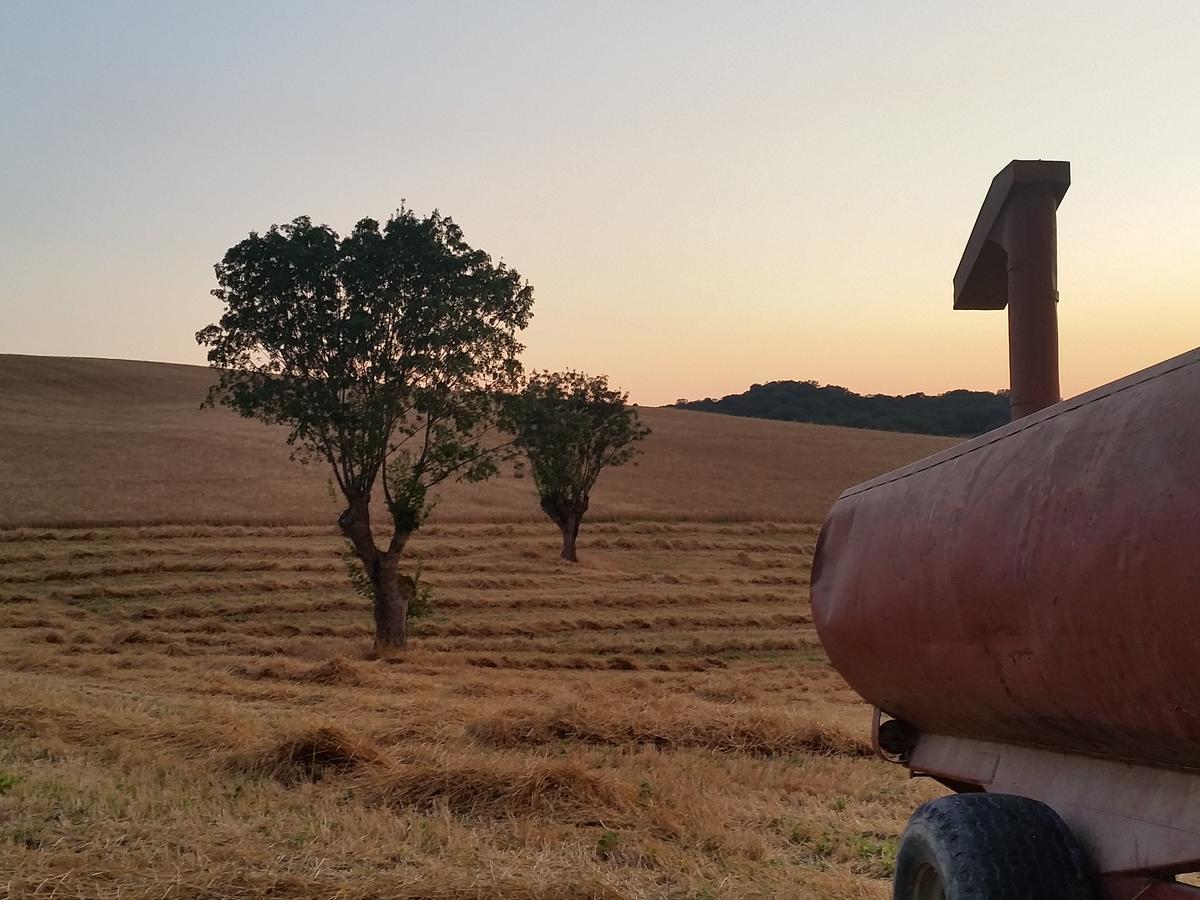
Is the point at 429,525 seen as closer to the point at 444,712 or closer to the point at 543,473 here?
the point at 543,473

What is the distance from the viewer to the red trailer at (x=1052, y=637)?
110 inches

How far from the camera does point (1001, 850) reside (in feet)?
11.2

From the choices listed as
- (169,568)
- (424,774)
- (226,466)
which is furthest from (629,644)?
(226,466)

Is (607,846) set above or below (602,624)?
above

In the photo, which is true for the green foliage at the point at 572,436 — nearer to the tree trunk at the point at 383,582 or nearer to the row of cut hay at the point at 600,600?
the row of cut hay at the point at 600,600

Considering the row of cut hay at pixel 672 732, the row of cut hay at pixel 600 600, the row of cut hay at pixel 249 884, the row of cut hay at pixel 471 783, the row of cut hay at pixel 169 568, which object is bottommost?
the row of cut hay at pixel 600 600

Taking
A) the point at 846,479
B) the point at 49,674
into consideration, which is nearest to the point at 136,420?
the point at 846,479

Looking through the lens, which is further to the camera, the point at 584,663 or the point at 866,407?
the point at 866,407

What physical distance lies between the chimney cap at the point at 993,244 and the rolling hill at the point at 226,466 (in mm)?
36417

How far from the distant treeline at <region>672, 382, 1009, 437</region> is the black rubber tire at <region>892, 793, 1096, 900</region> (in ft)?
263

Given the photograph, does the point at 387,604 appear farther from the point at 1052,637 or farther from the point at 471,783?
the point at 1052,637

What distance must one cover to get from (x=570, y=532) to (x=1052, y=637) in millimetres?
37740

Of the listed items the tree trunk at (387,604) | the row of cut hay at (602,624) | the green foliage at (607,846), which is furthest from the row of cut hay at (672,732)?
the row of cut hay at (602,624)

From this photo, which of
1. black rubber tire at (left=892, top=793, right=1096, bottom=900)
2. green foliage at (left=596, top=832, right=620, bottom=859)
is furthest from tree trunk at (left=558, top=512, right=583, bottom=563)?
black rubber tire at (left=892, top=793, right=1096, bottom=900)
